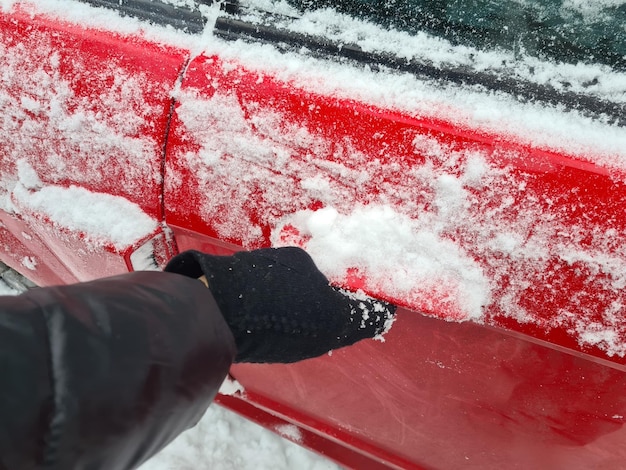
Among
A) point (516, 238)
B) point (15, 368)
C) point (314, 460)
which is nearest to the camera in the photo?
point (15, 368)

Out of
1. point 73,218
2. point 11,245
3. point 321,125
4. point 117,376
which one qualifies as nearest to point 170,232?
point 73,218

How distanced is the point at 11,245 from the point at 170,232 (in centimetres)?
94

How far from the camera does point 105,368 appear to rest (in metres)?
0.78

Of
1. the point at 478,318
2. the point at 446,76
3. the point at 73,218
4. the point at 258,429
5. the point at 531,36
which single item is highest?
the point at 531,36

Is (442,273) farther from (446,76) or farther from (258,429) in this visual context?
(258,429)

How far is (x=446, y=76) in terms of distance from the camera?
114cm

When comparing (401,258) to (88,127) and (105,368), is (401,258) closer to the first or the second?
(105,368)

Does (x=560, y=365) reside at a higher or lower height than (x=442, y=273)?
lower

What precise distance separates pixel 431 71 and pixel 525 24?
8.0 inches

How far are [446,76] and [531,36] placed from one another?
0.59 feet

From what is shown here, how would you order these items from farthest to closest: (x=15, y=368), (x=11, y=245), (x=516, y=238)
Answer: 1. (x=11, y=245)
2. (x=516, y=238)
3. (x=15, y=368)

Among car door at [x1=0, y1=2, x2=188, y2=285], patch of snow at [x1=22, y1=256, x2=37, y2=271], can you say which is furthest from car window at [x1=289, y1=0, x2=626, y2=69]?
patch of snow at [x1=22, y1=256, x2=37, y2=271]

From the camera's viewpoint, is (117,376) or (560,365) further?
(560,365)

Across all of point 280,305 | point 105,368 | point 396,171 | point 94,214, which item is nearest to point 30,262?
point 94,214
